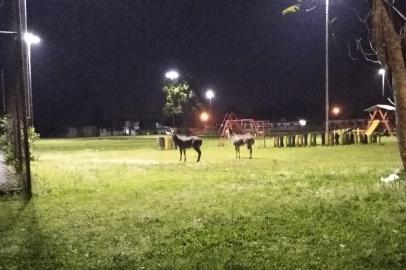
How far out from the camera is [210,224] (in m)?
9.51

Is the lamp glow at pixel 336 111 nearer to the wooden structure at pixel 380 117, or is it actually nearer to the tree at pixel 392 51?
the wooden structure at pixel 380 117

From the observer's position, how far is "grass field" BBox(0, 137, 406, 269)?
741cm

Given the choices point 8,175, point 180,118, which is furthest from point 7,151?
point 180,118

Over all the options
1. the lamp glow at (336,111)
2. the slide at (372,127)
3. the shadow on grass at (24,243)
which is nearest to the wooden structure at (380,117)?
the slide at (372,127)

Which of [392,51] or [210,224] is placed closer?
[210,224]

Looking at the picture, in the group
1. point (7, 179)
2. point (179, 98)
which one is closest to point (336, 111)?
point (179, 98)

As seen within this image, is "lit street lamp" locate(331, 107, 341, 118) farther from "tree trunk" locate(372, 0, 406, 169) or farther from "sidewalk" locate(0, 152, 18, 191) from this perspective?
"tree trunk" locate(372, 0, 406, 169)

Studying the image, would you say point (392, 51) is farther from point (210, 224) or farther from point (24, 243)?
point (24, 243)

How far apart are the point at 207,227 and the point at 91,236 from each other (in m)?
2.01

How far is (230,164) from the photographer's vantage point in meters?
21.5

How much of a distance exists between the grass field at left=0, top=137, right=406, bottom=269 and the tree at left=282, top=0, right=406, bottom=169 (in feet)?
6.26

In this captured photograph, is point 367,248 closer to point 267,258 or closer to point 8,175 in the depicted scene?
point 267,258

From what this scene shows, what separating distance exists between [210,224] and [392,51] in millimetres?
7040

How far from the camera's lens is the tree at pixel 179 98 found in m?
66.6
